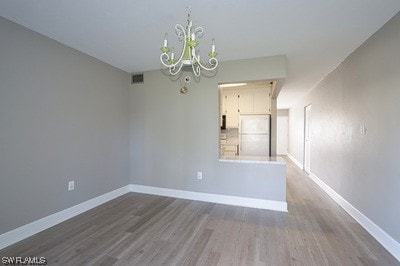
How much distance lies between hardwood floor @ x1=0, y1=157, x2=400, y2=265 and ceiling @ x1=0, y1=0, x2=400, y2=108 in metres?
2.47

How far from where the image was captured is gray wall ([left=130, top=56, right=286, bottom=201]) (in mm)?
3143

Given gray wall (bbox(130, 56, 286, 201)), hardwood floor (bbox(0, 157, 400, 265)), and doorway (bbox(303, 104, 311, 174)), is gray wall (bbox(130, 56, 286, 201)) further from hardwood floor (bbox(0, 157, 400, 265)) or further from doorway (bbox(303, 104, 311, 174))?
doorway (bbox(303, 104, 311, 174))

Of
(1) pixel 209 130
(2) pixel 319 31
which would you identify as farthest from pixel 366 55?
(1) pixel 209 130

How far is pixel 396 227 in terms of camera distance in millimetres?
1944

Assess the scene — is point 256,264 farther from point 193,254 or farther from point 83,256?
point 83,256

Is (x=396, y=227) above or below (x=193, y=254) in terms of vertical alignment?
above

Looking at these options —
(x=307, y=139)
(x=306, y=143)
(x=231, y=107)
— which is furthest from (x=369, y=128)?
(x=306, y=143)

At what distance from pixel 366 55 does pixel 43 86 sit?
423 centimetres

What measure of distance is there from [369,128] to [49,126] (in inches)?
164

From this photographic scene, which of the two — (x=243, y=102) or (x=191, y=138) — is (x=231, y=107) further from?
(x=191, y=138)

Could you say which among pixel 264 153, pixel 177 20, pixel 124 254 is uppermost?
pixel 177 20

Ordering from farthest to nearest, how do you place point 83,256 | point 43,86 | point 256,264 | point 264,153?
point 264,153 → point 43,86 → point 83,256 → point 256,264

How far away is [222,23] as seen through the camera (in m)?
2.13

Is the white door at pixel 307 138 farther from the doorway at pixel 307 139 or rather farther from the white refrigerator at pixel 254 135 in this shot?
the white refrigerator at pixel 254 135
